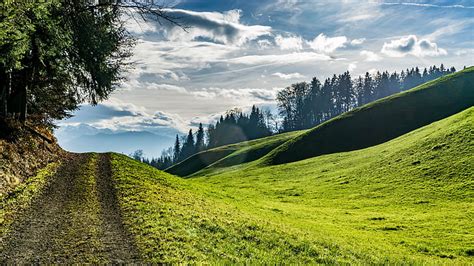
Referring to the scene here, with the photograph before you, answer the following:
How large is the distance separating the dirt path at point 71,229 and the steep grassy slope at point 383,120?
77.0 metres

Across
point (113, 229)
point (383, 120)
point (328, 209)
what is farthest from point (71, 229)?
point (383, 120)

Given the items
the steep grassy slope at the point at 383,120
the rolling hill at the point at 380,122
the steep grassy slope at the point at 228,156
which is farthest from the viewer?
the steep grassy slope at the point at 228,156

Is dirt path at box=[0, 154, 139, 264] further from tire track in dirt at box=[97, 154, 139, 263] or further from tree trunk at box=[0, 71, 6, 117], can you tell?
tree trunk at box=[0, 71, 6, 117]

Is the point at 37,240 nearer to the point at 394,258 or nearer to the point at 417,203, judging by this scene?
the point at 394,258

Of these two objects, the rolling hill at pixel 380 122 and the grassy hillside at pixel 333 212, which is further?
the rolling hill at pixel 380 122

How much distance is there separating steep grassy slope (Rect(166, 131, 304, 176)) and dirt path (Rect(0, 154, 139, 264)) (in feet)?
305

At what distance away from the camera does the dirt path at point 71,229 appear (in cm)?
1303

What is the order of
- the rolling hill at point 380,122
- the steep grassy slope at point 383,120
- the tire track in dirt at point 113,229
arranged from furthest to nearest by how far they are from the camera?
1. the rolling hill at point 380,122
2. the steep grassy slope at point 383,120
3. the tire track in dirt at point 113,229

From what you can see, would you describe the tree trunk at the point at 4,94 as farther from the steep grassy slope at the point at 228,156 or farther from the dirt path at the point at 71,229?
the steep grassy slope at the point at 228,156

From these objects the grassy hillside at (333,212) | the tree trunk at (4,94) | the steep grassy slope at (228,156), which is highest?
the tree trunk at (4,94)

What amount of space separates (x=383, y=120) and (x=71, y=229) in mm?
102244

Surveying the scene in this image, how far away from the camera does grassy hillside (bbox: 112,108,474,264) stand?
16342 millimetres

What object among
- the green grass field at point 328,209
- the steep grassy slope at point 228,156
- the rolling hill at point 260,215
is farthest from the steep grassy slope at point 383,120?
the rolling hill at point 260,215

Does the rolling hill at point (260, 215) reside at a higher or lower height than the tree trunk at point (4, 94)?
lower
